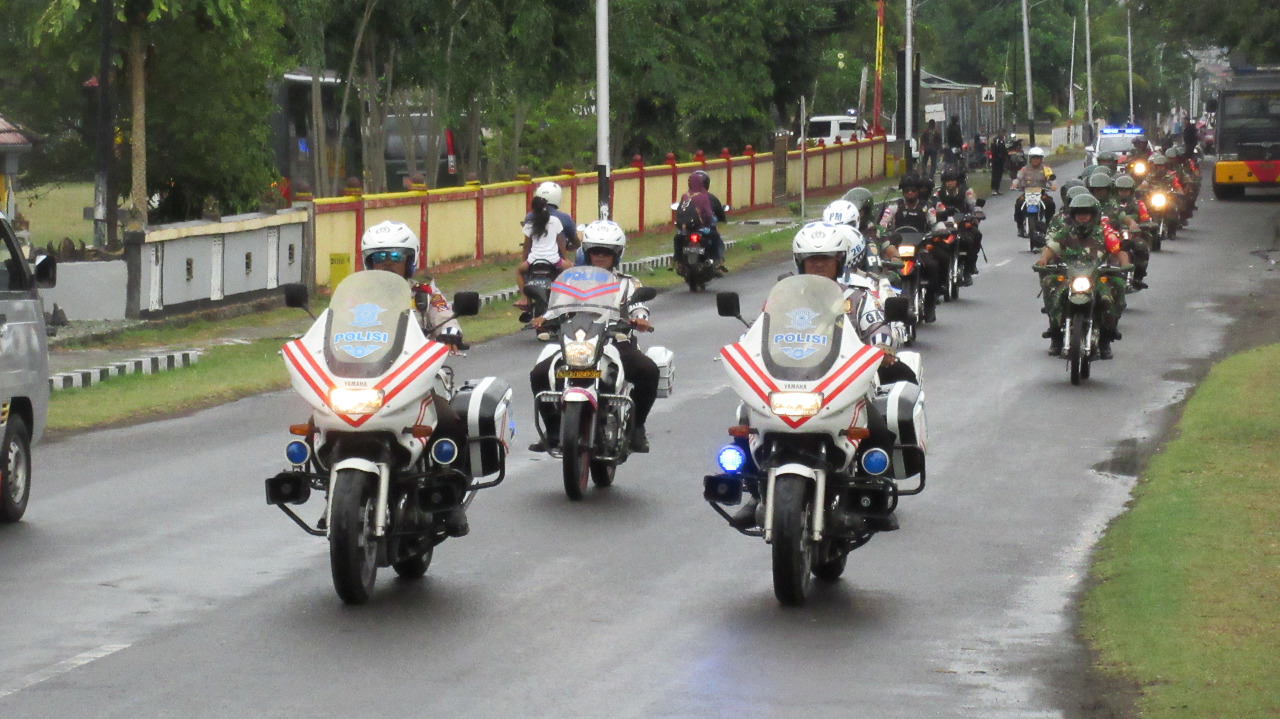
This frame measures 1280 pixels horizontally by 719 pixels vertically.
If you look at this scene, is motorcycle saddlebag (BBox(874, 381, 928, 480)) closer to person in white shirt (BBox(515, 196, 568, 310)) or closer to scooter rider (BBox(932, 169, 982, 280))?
person in white shirt (BBox(515, 196, 568, 310))

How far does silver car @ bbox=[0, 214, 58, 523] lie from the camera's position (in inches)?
430

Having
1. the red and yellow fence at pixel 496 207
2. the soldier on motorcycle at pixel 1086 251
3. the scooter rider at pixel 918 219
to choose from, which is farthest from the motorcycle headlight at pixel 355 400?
the red and yellow fence at pixel 496 207

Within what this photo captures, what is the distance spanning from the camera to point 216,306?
2409 cm

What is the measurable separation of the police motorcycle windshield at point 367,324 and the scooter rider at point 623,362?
2.97 metres

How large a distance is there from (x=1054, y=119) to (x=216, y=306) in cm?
9496

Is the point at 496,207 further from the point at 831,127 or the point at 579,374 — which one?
the point at 831,127

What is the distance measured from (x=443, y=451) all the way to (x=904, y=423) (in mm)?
2171

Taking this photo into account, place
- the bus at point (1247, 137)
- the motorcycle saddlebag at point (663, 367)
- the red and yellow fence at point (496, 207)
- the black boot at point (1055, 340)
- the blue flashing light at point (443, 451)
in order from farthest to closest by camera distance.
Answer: the bus at point (1247, 137)
the red and yellow fence at point (496, 207)
the black boot at point (1055, 340)
the motorcycle saddlebag at point (663, 367)
the blue flashing light at point (443, 451)

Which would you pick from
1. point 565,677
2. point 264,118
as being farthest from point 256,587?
point 264,118

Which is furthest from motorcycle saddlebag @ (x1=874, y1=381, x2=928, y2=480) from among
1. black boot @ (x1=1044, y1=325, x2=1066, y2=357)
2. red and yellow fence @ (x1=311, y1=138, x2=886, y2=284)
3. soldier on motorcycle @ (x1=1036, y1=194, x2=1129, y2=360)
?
red and yellow fence @ (x1=311, y1=138, x2=886, y2=284)

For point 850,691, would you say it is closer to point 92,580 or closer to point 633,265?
point 92,580

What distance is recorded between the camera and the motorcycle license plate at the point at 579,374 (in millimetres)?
11562

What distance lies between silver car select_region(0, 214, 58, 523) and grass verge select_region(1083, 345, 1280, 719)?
19.7 feet

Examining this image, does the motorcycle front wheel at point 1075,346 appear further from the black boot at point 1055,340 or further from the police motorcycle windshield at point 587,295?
the police motorcycle windshield at point 587,295
